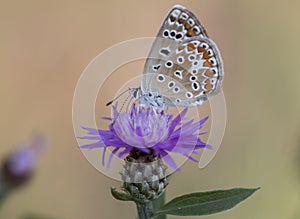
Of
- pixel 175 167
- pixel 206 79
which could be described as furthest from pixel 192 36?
pixel 175 167

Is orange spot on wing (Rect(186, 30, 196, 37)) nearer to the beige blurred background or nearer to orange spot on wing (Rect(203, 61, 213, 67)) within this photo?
orange spot on wing (Rect(203, 61, 213, 67))

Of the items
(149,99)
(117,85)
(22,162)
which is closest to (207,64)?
(149,99)

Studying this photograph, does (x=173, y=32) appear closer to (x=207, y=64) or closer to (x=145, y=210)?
(x=207, y=64)

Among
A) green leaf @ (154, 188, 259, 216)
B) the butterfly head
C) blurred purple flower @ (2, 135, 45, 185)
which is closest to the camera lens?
green leaf @ (154, 188, 259, 216)

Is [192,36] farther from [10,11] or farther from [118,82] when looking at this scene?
[10,11]

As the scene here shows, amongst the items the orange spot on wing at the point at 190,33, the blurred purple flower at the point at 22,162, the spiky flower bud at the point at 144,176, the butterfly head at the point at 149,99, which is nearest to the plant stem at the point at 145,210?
the spiky flower bud at the point at 144,176

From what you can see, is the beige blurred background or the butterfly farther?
the beige blurred background

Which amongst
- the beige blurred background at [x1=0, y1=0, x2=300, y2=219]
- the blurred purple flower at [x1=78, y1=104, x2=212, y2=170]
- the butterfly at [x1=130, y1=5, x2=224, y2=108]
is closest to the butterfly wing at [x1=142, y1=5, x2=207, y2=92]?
the butterfly at [x1=130, y1=5, x2=224, y2=108]
